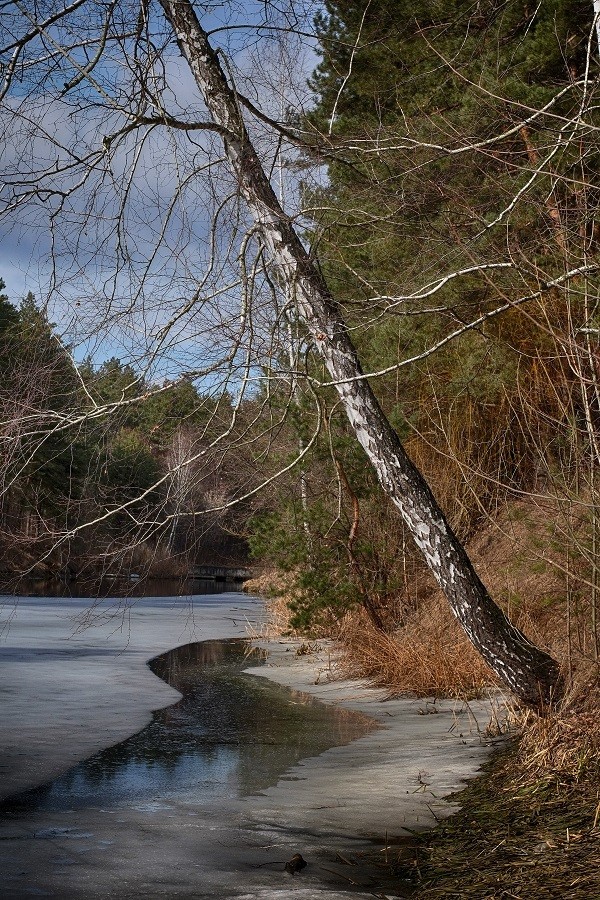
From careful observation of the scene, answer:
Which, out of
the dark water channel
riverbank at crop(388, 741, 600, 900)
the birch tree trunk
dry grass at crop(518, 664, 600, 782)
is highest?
the birch tree trunk

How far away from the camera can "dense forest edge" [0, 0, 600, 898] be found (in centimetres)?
459

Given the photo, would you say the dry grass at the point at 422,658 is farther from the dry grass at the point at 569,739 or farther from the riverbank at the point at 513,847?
the riverbank at the point at 513,847

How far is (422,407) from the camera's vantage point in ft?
36.6

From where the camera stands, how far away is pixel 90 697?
8.07m

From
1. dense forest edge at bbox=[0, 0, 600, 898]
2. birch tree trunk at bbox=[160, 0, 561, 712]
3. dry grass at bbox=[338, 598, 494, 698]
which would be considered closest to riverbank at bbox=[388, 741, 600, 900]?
dense forest edge at bbox=[0, 0, 600, 898]

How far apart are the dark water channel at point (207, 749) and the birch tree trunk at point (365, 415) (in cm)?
146

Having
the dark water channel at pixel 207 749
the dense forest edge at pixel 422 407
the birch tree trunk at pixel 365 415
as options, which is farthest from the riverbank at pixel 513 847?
the dark water channel at pixel 207 749

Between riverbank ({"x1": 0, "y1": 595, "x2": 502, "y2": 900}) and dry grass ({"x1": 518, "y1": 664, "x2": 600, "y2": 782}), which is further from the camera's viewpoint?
dry grass ({"x1": 518, "y1": 664, "x2": 600, "y2": 782})

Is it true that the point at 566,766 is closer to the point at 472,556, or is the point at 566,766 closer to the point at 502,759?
the point at 502,759

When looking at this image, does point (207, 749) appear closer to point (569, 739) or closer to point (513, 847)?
point (569, 739)

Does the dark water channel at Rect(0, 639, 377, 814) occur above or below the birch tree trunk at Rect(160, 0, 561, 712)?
below

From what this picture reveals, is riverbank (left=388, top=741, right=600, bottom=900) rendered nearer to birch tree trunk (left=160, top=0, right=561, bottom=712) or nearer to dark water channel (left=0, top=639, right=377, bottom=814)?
birch tree trunk (left=160, top=0, right=561, bottom=712)

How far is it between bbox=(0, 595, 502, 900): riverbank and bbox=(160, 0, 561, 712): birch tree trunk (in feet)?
2.19

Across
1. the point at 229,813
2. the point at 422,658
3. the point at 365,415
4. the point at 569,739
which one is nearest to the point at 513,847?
the point at 569,739
